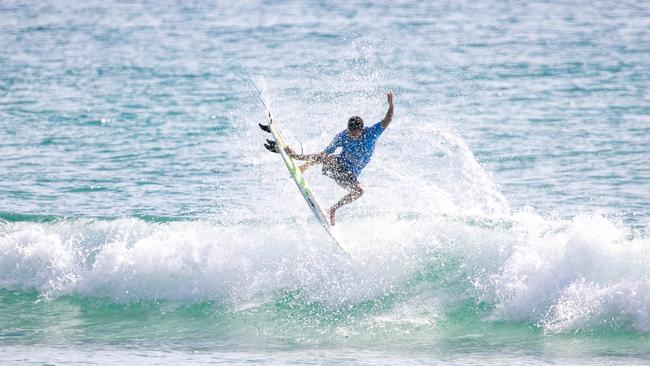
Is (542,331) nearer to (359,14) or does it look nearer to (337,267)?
(337,267)

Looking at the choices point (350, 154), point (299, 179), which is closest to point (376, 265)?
point (299, 179)

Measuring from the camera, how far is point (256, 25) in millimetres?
39344

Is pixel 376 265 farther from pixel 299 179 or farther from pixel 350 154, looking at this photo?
pixel 350 154

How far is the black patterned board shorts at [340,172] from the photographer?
14877 mm

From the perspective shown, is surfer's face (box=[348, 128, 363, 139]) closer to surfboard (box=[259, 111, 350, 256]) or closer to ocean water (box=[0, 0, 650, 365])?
surfboard (box=[259, 111, 350, 256])

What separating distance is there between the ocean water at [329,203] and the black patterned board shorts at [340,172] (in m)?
1.70

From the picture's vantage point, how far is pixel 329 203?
1895cm

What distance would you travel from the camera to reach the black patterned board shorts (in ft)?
48.8

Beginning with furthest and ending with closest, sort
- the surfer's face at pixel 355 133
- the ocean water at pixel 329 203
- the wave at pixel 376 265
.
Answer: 1. the wave at pixel 376 265
2. the ocean water at pixel 329 203
3. the surfer's face at pixel 355 133

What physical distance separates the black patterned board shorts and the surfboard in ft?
1.32

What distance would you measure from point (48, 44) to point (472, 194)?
2161 cm

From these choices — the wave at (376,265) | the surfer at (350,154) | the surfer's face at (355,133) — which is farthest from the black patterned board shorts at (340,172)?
the wave at (376,265)

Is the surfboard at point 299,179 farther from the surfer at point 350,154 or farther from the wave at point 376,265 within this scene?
the wave at point 376,265

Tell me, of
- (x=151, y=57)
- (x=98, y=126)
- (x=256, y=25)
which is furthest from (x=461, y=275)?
(x=256, y=25)
